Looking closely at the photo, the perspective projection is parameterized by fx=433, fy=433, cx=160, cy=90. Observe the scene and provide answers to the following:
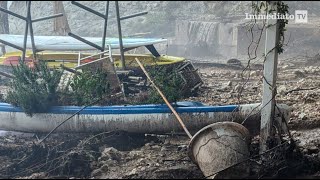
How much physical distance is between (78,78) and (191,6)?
18.2 meters

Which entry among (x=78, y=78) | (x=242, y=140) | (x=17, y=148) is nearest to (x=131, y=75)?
(x=78, y=78)

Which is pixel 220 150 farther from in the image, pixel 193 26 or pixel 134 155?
pixel 193 26

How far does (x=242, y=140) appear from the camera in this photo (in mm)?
5324

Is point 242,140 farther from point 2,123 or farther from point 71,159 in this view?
point 2,123

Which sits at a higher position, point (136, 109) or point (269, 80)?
point (269, 80)

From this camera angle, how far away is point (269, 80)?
215 inches

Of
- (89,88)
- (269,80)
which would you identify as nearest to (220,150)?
(269,80)

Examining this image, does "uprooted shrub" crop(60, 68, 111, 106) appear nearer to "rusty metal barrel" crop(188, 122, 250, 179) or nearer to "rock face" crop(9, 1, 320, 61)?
A: "rusty metal barrel" crop(188, 122, 250, 179)

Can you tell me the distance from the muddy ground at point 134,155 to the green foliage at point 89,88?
66 cm

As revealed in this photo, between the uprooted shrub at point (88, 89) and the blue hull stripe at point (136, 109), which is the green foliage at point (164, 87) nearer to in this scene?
the blue hull stripe at point (136, 109)

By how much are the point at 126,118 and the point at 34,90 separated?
5.37ft

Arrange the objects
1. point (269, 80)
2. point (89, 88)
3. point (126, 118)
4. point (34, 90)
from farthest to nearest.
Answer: point (89, 88) → point (34, 90) → point (126, 118) → point (269, 80)

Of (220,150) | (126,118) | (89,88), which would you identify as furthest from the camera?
(89,88)

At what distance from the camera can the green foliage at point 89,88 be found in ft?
23.9
